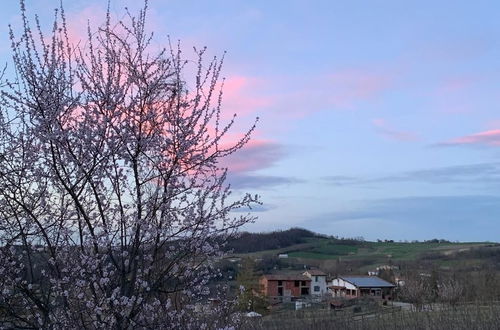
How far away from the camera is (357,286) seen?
62.6 metres

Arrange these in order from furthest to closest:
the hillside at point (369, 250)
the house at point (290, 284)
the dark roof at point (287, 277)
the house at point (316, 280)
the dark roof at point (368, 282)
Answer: the hillside at point (369, 250), the house at point (316, 280), the dark roof at point (287, 277), the house at point (290, 284), the dark roof at point (368, 282)

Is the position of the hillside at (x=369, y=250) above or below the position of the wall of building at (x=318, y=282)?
above

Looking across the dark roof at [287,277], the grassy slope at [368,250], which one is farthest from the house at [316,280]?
the grassy slope at [368,250]

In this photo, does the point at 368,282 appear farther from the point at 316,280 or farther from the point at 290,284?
the point at 316,280

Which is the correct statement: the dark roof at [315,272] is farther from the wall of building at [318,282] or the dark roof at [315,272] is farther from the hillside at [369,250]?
the hillside at [369,250]

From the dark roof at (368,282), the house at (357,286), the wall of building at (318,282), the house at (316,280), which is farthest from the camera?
the wall of building at (318,282)

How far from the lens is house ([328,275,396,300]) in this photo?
190 ft

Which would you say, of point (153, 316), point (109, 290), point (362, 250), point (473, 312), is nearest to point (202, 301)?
point (153, 316)

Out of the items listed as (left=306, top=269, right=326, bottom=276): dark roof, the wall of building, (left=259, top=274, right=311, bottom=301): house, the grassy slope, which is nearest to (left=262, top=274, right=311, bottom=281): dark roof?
(left=259, top=274, right=311, bottom=301): house

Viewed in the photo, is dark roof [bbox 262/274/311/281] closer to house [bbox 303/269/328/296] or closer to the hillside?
house [bbox 303/269/328/296]

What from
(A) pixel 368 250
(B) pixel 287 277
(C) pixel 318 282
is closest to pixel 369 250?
(A) pixel 368 250

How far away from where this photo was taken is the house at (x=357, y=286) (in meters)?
58.0

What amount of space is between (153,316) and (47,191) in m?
1.62

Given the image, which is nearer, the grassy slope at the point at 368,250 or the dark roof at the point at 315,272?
the dark roof at the point at 315,272
